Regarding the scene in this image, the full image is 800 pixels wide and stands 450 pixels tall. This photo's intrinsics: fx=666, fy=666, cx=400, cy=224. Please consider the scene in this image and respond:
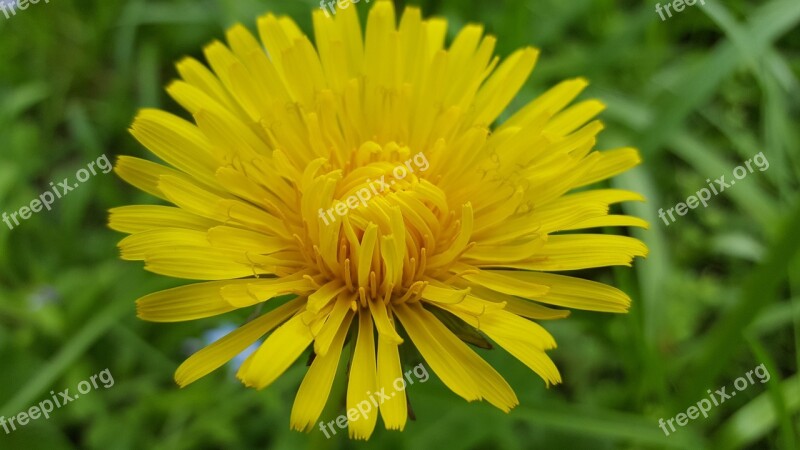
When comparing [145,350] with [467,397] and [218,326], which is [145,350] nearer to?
[218,326]

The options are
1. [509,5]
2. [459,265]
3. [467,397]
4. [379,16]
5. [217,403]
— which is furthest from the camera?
[509,5]

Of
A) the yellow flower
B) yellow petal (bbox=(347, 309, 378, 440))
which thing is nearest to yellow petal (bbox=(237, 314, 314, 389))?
the yellow flower

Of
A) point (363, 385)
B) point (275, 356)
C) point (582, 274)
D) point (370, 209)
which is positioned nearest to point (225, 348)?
point (275, 356)

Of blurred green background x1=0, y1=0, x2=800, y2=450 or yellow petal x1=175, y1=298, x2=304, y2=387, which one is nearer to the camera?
yellow petal x1=175, y1=298, x2=304, y2=387

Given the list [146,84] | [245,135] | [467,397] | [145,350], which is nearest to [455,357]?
[467,397]

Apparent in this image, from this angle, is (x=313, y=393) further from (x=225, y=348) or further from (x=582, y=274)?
(x=582, y=274)

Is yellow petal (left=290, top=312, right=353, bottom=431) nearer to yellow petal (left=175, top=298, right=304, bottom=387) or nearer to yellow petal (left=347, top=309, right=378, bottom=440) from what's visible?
yellow petal (left=347, top=309, right=378, bottom=440)
